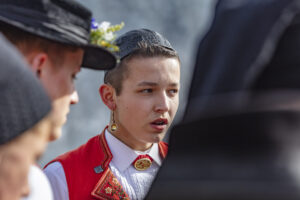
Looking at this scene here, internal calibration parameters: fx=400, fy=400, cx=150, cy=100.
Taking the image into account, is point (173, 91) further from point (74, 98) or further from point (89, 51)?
point (74, 98)

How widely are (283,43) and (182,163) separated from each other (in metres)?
0.43

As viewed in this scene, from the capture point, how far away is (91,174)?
2.98 meters

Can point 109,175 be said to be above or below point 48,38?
below

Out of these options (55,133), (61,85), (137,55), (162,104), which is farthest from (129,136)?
(55,133)

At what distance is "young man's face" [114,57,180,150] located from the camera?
10.1ft

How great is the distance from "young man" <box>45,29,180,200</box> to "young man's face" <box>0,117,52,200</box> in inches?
65.6

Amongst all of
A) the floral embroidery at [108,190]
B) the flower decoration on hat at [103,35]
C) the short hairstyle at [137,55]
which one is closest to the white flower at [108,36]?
the flower decoration on hat at [103,35]

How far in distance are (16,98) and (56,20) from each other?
38.3 inches

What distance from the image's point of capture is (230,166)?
3.40ft

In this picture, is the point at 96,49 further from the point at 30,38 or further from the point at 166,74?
the point at 166,74

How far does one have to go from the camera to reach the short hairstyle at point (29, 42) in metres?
1.91

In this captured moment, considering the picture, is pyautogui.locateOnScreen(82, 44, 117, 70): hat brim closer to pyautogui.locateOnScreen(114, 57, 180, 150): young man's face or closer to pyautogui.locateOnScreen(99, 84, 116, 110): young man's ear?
pyautogui.locateOnScreen(114, 57, 180, 150): young man's face

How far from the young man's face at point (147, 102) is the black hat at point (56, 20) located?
0.94 meters

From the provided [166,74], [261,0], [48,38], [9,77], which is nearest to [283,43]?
[261,0]
